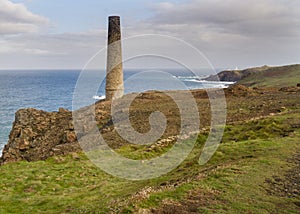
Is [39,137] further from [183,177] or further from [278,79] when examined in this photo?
[278,79]

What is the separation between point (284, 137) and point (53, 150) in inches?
646

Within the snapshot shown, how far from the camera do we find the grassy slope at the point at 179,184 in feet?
39.7

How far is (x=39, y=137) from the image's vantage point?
30.7 meters

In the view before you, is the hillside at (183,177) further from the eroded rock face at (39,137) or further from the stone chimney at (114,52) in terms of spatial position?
the stone chimney at (114,52)

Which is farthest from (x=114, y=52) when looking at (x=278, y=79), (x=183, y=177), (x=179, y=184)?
(x=278, y=79)

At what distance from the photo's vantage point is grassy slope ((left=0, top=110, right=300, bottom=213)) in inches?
476

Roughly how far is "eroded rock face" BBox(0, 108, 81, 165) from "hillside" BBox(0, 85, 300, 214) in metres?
0.16

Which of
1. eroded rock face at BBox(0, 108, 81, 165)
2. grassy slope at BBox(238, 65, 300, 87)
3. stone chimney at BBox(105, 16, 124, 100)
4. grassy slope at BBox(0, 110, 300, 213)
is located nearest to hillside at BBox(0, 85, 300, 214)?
grassy slope at BBox(0, 110, 300, 213)

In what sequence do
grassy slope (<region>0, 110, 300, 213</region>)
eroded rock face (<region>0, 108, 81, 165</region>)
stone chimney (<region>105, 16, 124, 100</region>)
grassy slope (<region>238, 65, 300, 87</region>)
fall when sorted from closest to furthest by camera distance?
grassy slope (<region>0, 110, 300, 213</region>)
eroded rock face (<region>0, 108, 81, 165</region>)
stone chimney (<region>105, 16, 124, 100</region>)
grassy slope (<region>238, 65, 300, 87</region>)

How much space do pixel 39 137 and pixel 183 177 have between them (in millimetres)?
19156

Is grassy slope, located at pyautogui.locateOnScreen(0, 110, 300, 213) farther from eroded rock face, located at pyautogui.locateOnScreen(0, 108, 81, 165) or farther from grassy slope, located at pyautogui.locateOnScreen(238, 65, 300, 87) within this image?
grassy slope, located at pyautogui.locateOnScreen(238, 65, 300, 87)

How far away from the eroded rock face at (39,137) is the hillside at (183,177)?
6.4 inches

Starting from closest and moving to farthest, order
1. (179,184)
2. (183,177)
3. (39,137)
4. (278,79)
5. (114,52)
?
(179,184) → (183,177) → (39,137) → (114,52) → (278,79)

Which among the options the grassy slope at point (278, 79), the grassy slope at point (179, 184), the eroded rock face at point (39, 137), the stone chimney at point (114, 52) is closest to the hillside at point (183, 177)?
the grassy slope at point (179, 184)
